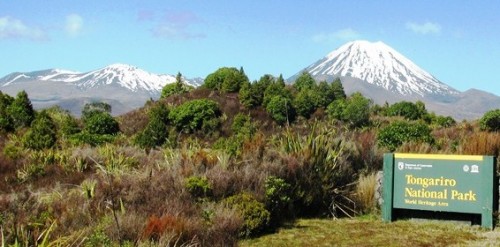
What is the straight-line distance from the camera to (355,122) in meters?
43.2

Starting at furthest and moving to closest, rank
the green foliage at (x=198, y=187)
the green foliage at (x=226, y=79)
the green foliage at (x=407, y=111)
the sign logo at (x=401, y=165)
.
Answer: the green foliage at (x=226, y=79), the green foliage at (x=407, y=111), the sign logo at (x=401, y=165), the green foliage at (x=198, y=187)

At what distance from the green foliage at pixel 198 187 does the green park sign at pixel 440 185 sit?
3582 mm

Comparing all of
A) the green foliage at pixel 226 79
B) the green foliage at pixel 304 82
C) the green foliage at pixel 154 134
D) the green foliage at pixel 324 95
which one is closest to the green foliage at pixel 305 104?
the green foliage at pixel 324 95

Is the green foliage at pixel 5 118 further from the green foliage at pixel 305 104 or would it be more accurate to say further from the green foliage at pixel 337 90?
the green foliage at pixel 337 90

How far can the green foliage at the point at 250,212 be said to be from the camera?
977 centimetres

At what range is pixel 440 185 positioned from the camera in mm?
11289

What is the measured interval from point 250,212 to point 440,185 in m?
3.86

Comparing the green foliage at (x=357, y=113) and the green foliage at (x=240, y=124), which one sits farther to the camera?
the green foliage at (x=357, y=113)

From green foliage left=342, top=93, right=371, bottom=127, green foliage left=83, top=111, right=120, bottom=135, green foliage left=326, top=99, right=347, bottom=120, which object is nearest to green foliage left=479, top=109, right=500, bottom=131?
green foliage left=342, top=93, right=371, bottom=127

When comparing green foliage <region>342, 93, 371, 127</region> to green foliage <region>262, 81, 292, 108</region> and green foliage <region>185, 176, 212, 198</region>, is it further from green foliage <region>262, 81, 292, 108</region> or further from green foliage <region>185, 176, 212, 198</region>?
green foliage <region>185, 176, 212, 198</region>

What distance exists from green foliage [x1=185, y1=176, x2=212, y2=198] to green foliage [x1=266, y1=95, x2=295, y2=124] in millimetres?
32561

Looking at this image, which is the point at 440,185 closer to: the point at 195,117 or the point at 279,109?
the point at 195,117

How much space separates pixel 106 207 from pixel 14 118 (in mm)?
25895

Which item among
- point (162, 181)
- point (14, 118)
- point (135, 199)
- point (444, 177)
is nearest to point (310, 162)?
point (444, 177)
